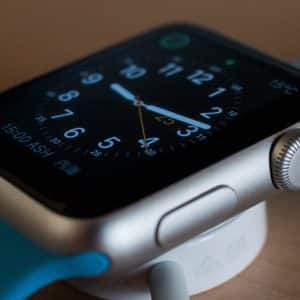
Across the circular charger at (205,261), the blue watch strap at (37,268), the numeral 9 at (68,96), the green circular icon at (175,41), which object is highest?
the numeral 9 at (68,96)

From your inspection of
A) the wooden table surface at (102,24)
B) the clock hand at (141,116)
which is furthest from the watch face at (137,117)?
the wooden table surface at (102,24)

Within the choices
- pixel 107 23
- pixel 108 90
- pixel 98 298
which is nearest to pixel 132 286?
pixel 98 298

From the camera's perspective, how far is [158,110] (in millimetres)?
479

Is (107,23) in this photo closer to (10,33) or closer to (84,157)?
(10,33)

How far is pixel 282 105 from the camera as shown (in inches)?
18.2

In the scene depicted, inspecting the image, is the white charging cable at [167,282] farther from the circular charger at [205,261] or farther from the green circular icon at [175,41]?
the green circular icon at [175,41]

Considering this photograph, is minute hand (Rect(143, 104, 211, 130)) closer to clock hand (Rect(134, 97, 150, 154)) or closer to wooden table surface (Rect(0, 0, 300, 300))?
Result: clock hand (Rect(134, 97, 150, 154))

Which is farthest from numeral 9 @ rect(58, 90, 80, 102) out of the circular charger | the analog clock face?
the circular charger

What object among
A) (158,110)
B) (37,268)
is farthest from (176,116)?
Answer: (37,268)

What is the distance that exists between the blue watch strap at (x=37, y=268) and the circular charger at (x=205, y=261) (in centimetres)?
4

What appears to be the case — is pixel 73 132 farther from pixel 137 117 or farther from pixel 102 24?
pixel 102 24

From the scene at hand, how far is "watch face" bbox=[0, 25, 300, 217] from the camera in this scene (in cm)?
42

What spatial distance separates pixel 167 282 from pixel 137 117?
0.10 m

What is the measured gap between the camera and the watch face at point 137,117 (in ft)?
1.38
